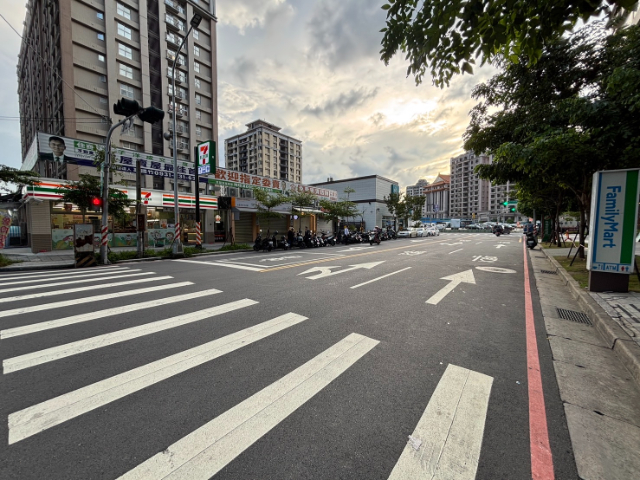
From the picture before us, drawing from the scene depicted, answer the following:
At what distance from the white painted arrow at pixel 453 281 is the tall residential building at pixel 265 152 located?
7060 cm

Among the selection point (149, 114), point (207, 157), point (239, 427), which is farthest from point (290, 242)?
point (239, 427)

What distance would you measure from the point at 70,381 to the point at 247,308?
263 centimetres

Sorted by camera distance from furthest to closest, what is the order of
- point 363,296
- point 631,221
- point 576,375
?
point 363,296
point 631,221
point 576,375

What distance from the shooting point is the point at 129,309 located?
16.5 feet

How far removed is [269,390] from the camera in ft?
8.64

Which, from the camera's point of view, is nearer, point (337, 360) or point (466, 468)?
point (466, 468)

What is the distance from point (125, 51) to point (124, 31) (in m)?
2.00

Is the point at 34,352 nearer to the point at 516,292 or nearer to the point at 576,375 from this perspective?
the point at 576,375

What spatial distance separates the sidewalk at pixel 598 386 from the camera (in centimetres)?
191

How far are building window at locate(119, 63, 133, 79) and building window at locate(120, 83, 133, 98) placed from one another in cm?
100

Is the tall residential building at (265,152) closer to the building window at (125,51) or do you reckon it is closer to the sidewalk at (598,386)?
the building window at (125,51)

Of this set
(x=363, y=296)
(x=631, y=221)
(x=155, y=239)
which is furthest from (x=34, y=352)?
(x=155, y=239)

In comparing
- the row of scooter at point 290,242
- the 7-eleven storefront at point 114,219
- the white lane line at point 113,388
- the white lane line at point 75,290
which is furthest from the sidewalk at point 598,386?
the 7-eleven storefront at point 114,219

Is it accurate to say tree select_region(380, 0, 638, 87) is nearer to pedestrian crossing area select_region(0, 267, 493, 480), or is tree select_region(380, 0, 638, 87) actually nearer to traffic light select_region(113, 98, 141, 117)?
pedestrian crossing area select_region(0, 267, 493, 480)
